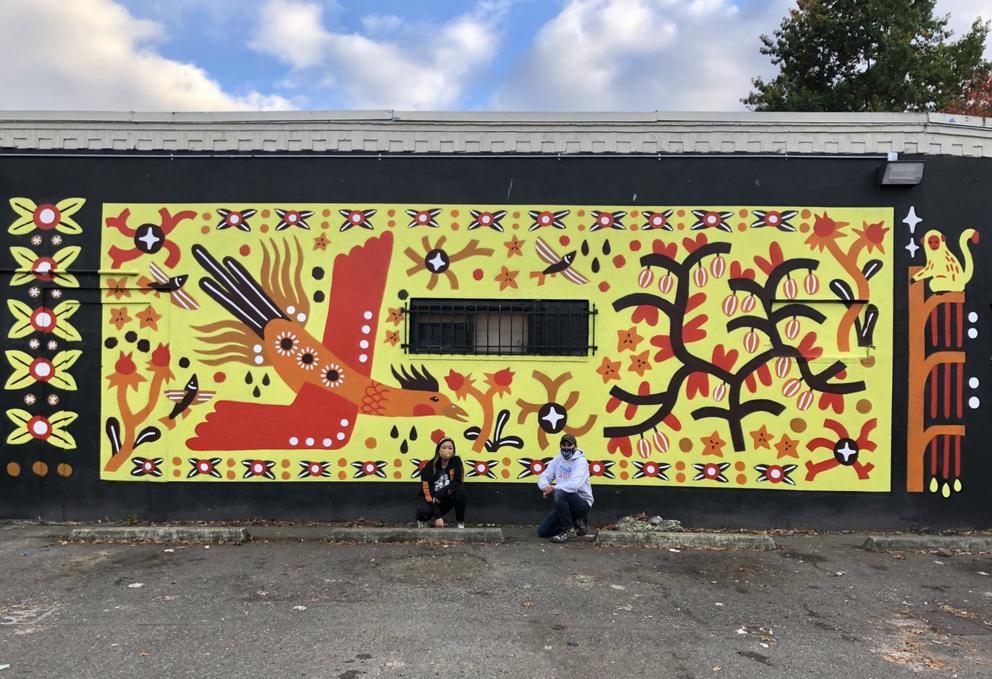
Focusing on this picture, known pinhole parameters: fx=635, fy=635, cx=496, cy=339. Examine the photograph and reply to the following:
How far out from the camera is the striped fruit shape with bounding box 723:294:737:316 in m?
6.80

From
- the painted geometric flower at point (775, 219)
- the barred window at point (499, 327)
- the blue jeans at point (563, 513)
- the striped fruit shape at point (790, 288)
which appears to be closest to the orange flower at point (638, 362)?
the barred window at point (499, 327)

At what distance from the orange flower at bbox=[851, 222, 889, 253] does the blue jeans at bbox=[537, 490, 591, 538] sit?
4.05m

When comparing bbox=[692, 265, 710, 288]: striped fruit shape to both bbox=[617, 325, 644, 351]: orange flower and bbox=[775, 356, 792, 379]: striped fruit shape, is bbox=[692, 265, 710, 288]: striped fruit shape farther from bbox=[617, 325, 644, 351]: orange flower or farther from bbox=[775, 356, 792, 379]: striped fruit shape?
bbox=[775, 356, 792, 379]: striped fruit shape

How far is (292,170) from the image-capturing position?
6.93 metres

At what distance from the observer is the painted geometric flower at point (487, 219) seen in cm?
688

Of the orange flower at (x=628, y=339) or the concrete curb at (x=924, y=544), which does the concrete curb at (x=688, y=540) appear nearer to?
the concrete curb at (x=924, y=544)

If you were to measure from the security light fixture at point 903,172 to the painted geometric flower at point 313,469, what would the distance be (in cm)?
665

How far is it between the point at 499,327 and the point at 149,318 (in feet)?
12.5

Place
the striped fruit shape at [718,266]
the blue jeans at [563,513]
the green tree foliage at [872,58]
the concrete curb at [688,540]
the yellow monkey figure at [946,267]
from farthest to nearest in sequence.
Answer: the green tree foliage at [872,58], the striped fruit shape at [718,266], the yellow monkey figure at [946,267], the blue jeans at [563,513], the concrete curb at [688,540]

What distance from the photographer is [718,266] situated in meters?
6.80

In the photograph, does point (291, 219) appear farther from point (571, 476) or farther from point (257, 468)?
point (571, 476)

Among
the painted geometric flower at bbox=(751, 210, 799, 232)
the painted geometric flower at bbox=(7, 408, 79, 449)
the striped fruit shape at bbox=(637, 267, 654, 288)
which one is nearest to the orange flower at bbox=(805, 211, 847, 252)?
the painted geometric flower at bbox=(751, 210, 799, 232)

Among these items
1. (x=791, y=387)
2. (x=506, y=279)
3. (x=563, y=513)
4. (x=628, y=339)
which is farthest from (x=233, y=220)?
(x=791, y=387)

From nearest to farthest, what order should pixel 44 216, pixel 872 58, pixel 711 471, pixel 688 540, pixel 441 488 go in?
pixel 688 540, pixel 441 488, pixel 711 471, pixel 44 216, pixel 872 58
